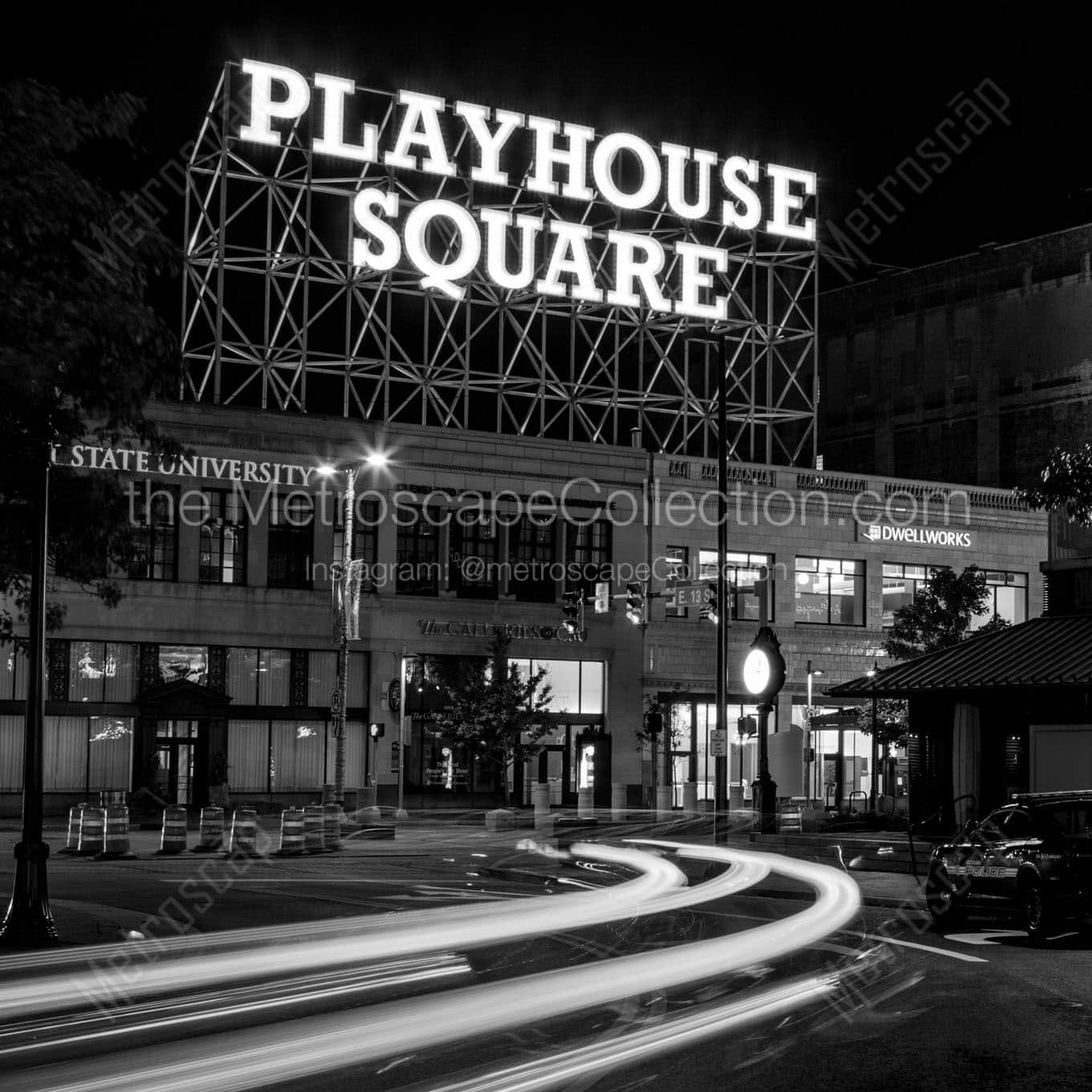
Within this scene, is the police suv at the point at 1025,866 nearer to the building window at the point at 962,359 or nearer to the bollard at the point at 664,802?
the bollard at the point at 664,802

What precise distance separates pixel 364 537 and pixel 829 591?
21.8 metres

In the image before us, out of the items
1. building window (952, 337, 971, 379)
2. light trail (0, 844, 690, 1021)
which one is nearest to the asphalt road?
light trail (0, 844, 690, 1021)

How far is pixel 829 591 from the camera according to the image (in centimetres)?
7156

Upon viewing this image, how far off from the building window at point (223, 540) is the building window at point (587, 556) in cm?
1322

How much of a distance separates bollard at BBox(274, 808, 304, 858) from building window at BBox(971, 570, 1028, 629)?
1790 inches

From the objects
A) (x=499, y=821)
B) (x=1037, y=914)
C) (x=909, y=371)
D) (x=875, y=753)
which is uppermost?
(x=909, y=371)

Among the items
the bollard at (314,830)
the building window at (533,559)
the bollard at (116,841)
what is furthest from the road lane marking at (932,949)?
the building window at (533,559)

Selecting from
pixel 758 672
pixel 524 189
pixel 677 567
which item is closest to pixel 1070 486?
pixel 758 672

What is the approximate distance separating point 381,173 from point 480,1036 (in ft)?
216

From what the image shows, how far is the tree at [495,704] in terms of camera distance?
6041 centimetres

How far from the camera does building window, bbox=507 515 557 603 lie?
64750 mm

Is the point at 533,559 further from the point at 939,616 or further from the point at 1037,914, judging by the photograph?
the point at 1037,914

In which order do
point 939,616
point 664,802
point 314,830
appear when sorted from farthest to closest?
point 939,616 → point 664,802 → point 314,830

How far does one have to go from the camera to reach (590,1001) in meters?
13.8
